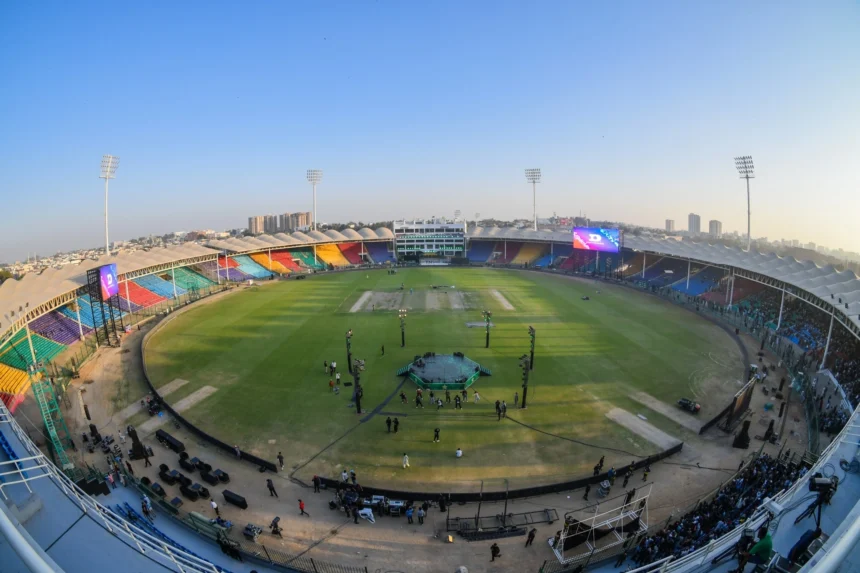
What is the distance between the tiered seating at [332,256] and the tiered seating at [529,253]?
107ft

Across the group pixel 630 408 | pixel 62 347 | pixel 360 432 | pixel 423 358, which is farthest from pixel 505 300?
pixel 62 347

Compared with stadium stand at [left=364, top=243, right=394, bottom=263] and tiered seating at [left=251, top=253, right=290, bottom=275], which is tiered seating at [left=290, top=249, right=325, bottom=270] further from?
stadium stand at [left=364, top=243, right=394, bottom=263]

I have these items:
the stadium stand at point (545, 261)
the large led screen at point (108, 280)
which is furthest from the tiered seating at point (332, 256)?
the large led screen at point (108, 280)

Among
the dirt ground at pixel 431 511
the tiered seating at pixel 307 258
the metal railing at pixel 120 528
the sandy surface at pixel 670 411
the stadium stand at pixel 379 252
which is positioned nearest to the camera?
the metal railing at pixel 120 528

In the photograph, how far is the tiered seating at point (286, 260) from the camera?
7456 centimetres

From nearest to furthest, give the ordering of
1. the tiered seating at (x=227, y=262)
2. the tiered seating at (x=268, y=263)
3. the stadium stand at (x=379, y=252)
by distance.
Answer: the tiered seating at (x=227, y=262) → the tiered seating at (x=268, y=263) → the stadium stand at (x=379, y=252)

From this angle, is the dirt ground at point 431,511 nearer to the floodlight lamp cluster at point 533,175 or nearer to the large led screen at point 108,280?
the large led screen at point 108,280

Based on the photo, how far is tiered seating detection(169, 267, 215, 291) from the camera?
56094 mm

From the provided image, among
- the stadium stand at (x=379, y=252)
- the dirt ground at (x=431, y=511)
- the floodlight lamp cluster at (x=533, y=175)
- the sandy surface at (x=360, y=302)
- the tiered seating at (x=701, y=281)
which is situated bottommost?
the dirt ground at (x=431, y=511)

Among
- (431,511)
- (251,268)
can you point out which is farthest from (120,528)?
(251,268)

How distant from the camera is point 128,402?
25094mm

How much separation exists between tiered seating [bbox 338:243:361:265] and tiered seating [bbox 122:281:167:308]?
37.3m

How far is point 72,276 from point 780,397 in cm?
5291

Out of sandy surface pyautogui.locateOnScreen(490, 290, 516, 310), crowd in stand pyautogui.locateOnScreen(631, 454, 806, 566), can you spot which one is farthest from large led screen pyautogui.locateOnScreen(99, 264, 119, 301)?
crowd in stand pyautogui.locateOnScreen(631, 454, 806, 566)
